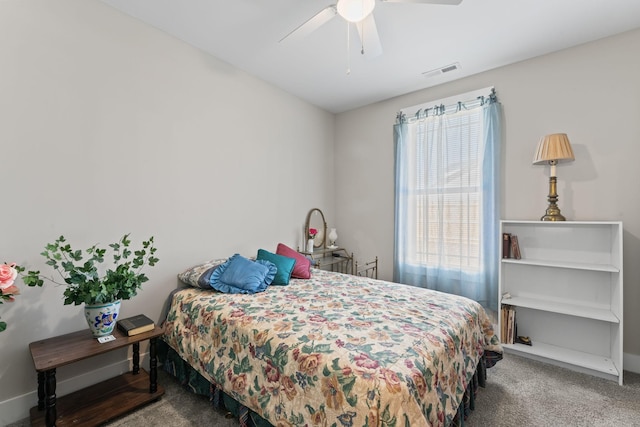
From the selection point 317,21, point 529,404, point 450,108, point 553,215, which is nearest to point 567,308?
point 553,215

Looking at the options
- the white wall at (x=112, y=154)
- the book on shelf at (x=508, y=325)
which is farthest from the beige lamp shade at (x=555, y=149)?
the white wall at (x=112, y=154)

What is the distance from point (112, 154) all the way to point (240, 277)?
1309 millimetres

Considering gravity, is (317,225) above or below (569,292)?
above

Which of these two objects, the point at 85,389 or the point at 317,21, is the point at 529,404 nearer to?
the point at 317,21

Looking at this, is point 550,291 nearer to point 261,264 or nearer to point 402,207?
point 402,207

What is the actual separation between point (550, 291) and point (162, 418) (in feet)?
10.7

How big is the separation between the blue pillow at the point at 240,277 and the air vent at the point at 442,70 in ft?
8.37

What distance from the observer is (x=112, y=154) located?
83.1 inches

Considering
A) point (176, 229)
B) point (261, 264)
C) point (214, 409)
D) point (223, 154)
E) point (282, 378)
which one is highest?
point (223, 154)

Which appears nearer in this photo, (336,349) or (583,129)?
(336,349)

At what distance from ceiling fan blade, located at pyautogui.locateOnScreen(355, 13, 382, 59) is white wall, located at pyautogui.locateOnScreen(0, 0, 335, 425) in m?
1.48

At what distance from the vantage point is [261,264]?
245 centimetres

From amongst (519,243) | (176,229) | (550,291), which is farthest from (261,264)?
(550,291)

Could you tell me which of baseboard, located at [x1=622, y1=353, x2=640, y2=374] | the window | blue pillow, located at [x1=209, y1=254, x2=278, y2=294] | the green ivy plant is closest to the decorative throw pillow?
blue pillow, located at [x1=209, y1=254, x2=278, y2=294]
